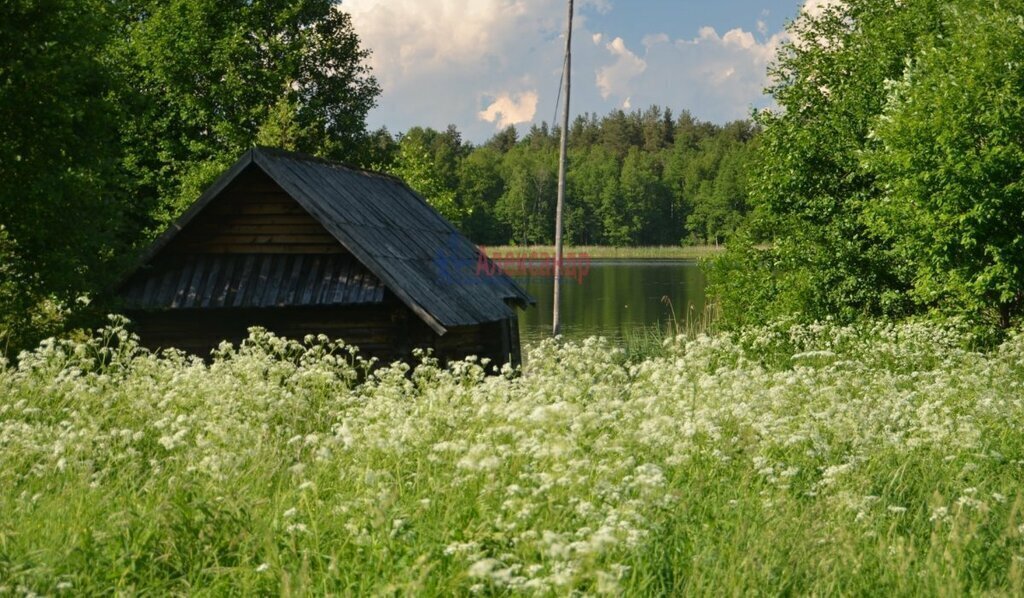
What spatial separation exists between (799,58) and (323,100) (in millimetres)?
16483

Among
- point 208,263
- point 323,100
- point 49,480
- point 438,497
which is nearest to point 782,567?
point 438,497

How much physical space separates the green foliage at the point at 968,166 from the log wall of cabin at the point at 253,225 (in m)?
10.6

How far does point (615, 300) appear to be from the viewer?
56.3 m

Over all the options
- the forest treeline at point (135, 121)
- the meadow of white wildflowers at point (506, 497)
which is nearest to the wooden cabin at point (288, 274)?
the forest treeline at point (135, 121)

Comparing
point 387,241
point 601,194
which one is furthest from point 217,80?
point 601,194

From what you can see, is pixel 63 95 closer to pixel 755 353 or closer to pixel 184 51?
pixel 755 353

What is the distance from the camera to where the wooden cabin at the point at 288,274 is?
16.5m

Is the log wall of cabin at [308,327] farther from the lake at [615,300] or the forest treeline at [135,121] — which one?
the lake at [615,300]

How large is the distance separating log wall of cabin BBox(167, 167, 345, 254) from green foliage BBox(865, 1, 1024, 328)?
1058 centimetres

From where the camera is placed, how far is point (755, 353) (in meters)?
18.9

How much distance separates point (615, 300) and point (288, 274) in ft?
132

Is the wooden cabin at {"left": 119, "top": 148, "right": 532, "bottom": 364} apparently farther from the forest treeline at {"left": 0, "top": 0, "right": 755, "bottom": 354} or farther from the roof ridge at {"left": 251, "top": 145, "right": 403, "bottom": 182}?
the forest treeline at {"left": 0, "top": 0, "right": 755, "bottom": 354}

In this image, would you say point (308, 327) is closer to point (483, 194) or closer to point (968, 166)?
point (968, 166)

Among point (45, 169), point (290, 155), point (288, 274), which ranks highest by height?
point (290, 155)
